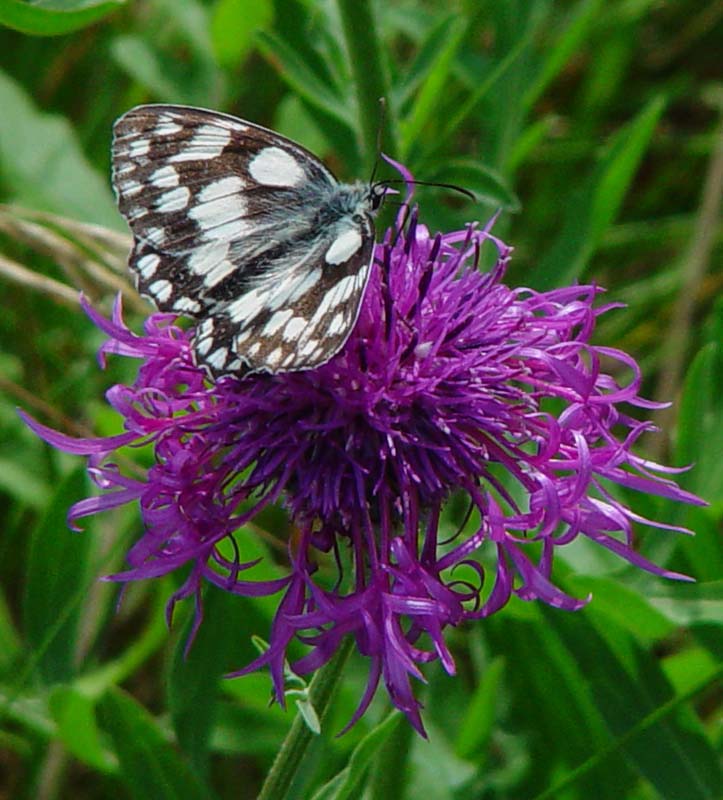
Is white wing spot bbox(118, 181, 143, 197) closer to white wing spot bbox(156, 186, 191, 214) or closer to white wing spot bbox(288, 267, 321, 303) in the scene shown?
white wing spot bbox(156, 186, 191, 214)

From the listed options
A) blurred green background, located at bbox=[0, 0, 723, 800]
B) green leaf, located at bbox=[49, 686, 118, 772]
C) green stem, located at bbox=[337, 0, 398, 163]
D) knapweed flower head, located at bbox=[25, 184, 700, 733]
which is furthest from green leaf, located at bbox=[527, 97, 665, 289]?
green leaf, located at bbox=[49, 686, 118, 772]

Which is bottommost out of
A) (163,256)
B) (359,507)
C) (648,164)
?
(359,507)

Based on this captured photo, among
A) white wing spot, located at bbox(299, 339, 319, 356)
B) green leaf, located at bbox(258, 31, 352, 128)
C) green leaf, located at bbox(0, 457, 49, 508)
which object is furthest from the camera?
green leaf, located at bbox(0, 457, 49, 508)

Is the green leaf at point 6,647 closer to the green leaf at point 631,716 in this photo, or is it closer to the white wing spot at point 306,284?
the green leaf at point 631,716

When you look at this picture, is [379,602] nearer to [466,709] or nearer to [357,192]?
[357,192]

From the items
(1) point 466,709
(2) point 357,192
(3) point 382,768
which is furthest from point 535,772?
(2) point 357,192

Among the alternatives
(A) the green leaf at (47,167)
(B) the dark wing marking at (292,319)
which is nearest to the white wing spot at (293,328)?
(B) the dark wing marking at (292,319)

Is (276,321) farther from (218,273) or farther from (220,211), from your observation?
(220,211)

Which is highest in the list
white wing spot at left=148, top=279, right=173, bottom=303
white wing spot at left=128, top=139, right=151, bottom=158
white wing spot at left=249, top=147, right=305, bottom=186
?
white wing spot at left=249, top=147, right=305, bottom=186
